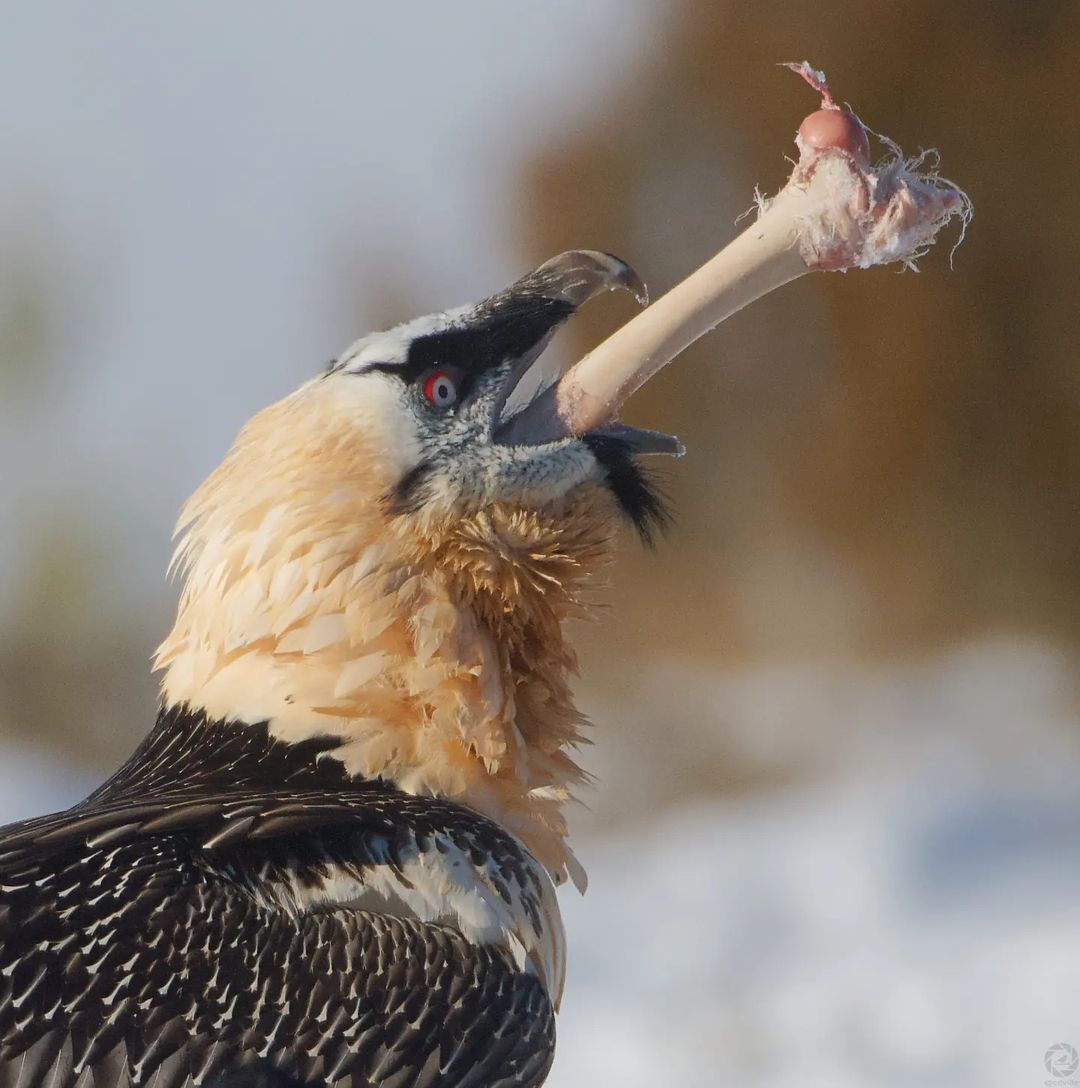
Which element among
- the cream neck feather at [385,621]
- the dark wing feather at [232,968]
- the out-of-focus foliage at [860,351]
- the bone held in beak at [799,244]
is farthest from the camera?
the out-of-focus foliage at [860,351]

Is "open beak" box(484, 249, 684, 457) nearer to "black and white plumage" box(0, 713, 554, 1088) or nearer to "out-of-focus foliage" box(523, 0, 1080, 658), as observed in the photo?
"black and white plumage" box(0, 713, 554, 1088)

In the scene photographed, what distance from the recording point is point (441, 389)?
2811 millimetres

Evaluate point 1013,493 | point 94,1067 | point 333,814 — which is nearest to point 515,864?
point 333,814

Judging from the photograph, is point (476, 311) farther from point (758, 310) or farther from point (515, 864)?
point (758, 310)

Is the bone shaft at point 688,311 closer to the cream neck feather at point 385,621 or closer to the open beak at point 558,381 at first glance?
the open beak at point 558,381

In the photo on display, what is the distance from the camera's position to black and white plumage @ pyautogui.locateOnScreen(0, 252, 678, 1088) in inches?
82.7

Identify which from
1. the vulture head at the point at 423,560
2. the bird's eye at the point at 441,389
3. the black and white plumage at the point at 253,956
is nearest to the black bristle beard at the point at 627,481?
the vulture head at the point at 423,560

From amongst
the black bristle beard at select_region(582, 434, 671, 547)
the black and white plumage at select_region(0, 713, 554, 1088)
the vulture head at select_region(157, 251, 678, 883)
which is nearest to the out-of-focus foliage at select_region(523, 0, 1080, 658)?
the black bristle beard at select_region(582, 434, 671, 547)

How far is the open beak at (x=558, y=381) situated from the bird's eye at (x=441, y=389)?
0.32 feet

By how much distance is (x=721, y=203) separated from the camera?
9.47 metres

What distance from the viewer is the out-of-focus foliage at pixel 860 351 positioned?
375 inches

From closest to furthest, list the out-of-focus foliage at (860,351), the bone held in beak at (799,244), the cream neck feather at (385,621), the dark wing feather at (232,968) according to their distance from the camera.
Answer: the dark wing feather at (232,968), the cream neck feather at (385,621), the bone held in beak at (799,244), the out-of-focus foliage at (860,351)

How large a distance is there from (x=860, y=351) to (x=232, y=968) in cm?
864

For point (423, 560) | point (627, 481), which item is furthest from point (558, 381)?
point (423, 560)
